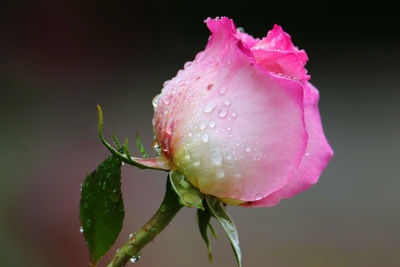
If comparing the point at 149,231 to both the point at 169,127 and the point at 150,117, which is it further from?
the point at 150,117

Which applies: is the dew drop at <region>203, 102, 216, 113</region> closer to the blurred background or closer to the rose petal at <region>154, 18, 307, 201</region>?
the rose petal at <region>154, 18, 307, 201</region>

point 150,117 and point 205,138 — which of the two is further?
point 150,117

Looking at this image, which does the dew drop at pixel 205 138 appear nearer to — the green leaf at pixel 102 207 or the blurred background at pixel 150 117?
the green leaf at pixel 102 207

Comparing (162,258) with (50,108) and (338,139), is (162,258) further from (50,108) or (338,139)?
(338,139)

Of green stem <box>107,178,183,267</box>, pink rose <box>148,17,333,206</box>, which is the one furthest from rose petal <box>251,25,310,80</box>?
green stem <box>107,178,183,267</box>

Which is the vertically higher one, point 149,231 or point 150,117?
point 150,117

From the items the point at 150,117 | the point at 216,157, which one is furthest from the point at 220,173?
the point at 150,117

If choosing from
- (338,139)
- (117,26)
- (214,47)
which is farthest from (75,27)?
(214,47)
